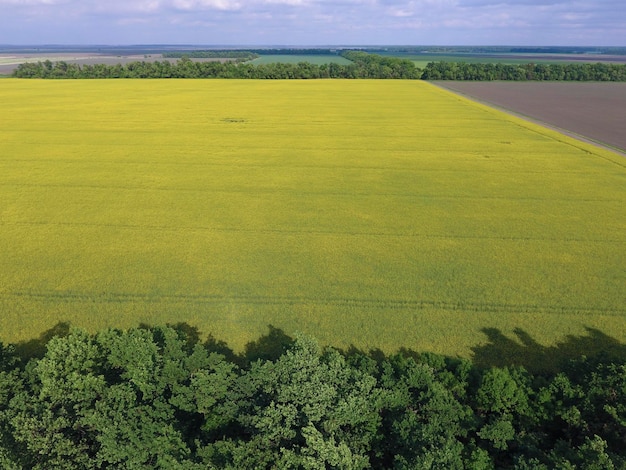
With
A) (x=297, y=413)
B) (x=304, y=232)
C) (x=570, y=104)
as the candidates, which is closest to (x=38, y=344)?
(x=297, y=413)

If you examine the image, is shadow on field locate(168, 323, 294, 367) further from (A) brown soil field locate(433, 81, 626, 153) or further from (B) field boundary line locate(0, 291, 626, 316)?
(A) brown soil field locate(433, 81, 626, 153)

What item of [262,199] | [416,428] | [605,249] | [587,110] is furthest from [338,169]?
[587,110]

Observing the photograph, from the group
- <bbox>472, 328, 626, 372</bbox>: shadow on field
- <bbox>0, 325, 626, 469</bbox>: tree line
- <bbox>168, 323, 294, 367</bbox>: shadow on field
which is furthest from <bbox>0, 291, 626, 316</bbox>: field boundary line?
<bbox>0, 325, 626, 469</bbox>: tree line

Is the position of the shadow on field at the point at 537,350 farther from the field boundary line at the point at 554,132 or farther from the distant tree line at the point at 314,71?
the distant tree line at the point at 314,71

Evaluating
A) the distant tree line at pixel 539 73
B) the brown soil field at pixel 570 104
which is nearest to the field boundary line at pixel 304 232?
the brown soil field at pixel 570 104

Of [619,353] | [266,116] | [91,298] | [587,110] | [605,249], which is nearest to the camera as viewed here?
[619,353]

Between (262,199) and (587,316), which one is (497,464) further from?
(262,199)
